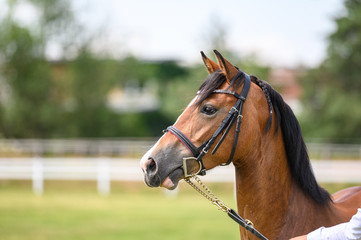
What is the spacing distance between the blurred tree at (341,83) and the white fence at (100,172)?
13670 millimetres

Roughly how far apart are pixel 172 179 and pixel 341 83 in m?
29.1

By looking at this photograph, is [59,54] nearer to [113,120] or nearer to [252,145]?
[113,120]

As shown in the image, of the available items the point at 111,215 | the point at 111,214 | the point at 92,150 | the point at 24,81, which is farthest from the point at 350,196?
the point at 24,81

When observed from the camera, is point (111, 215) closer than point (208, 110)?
No

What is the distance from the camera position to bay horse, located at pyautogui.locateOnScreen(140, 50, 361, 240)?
9.88 feet

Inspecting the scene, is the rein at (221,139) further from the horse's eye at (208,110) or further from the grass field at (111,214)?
the grass field at (111,214)

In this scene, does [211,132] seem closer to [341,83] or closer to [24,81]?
[24,81]

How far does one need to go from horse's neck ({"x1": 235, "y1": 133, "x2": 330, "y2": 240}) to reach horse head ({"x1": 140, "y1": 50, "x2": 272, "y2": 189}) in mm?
96

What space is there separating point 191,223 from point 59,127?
2155 cm

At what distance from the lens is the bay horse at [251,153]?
3012mm

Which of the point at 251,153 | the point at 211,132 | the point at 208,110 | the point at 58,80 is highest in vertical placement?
the point at 58,80

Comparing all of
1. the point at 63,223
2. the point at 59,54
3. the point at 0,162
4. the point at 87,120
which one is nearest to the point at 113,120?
the point at 87,120

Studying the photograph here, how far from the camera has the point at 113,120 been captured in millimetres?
32812

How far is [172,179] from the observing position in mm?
2986
